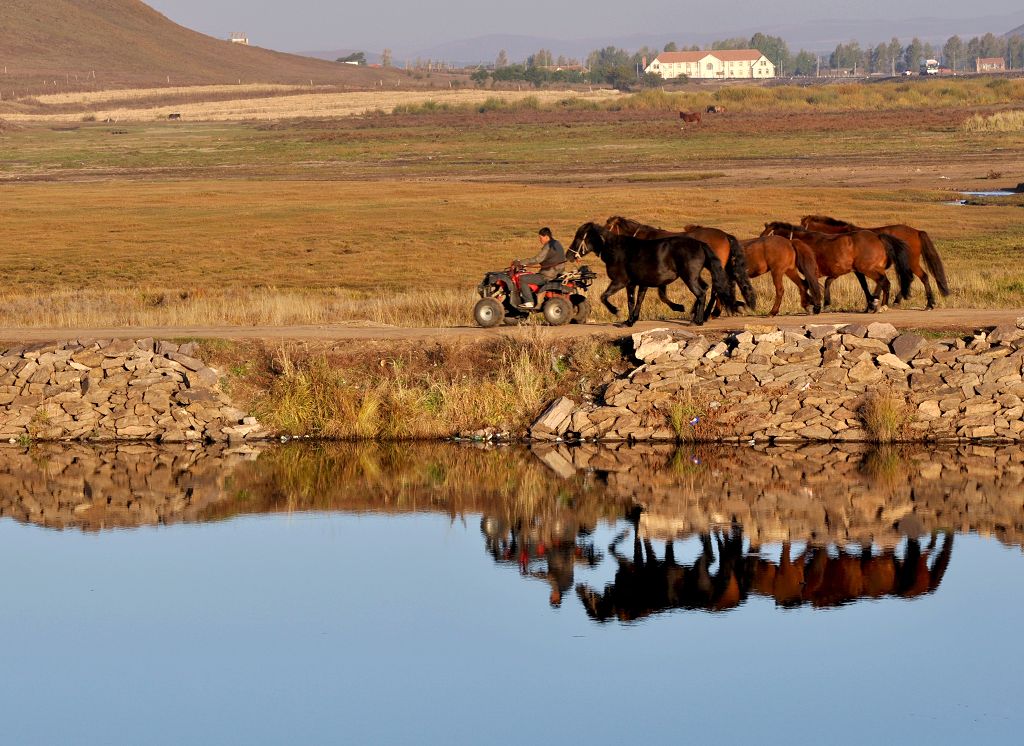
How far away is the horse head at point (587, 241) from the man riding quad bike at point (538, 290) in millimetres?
407

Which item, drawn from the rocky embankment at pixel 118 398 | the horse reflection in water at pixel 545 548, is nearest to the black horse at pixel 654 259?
the rocky embankment at pixel 118 398

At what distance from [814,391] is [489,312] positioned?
5.04 meters

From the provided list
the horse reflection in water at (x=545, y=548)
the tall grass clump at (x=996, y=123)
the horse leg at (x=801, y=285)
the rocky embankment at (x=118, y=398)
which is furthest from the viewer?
the tall grass clump at (x=996, y=123)

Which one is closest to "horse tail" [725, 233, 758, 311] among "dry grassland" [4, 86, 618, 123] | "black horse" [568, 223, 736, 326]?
"black horse" [568, 223, 736, 326]

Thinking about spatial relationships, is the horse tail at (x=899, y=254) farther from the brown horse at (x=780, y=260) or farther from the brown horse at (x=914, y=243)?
the brown horse at (x=780, y=260)

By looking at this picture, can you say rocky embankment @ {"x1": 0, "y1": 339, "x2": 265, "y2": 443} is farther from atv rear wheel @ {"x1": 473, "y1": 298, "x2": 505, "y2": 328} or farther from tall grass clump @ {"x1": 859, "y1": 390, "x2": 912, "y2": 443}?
tall grass clump @ {"x1": 859, "y1": 390, "x2": 912, "y2": 443}

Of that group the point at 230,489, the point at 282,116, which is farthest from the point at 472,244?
the point at 282,116

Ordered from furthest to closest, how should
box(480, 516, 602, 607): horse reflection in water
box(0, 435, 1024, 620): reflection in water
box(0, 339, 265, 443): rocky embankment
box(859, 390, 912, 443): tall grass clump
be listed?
box(0, 339, 265, 443): rocky embankment
box(859, 390, 912, 443): tall grass clump
box(480, 516, 602, 607): horse reflection in water
box(0, 435, 1024, 620): reflection in water

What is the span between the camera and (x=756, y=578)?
48.9ft

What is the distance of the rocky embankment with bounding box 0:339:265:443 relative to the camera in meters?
21.9

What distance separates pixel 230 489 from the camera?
19172 mm

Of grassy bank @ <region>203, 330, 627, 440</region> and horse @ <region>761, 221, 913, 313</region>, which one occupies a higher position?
horse @ <region>761, 221, 913, 313</region>

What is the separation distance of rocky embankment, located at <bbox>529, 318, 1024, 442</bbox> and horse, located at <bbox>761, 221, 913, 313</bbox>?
272 cm

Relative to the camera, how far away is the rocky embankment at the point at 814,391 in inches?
816
